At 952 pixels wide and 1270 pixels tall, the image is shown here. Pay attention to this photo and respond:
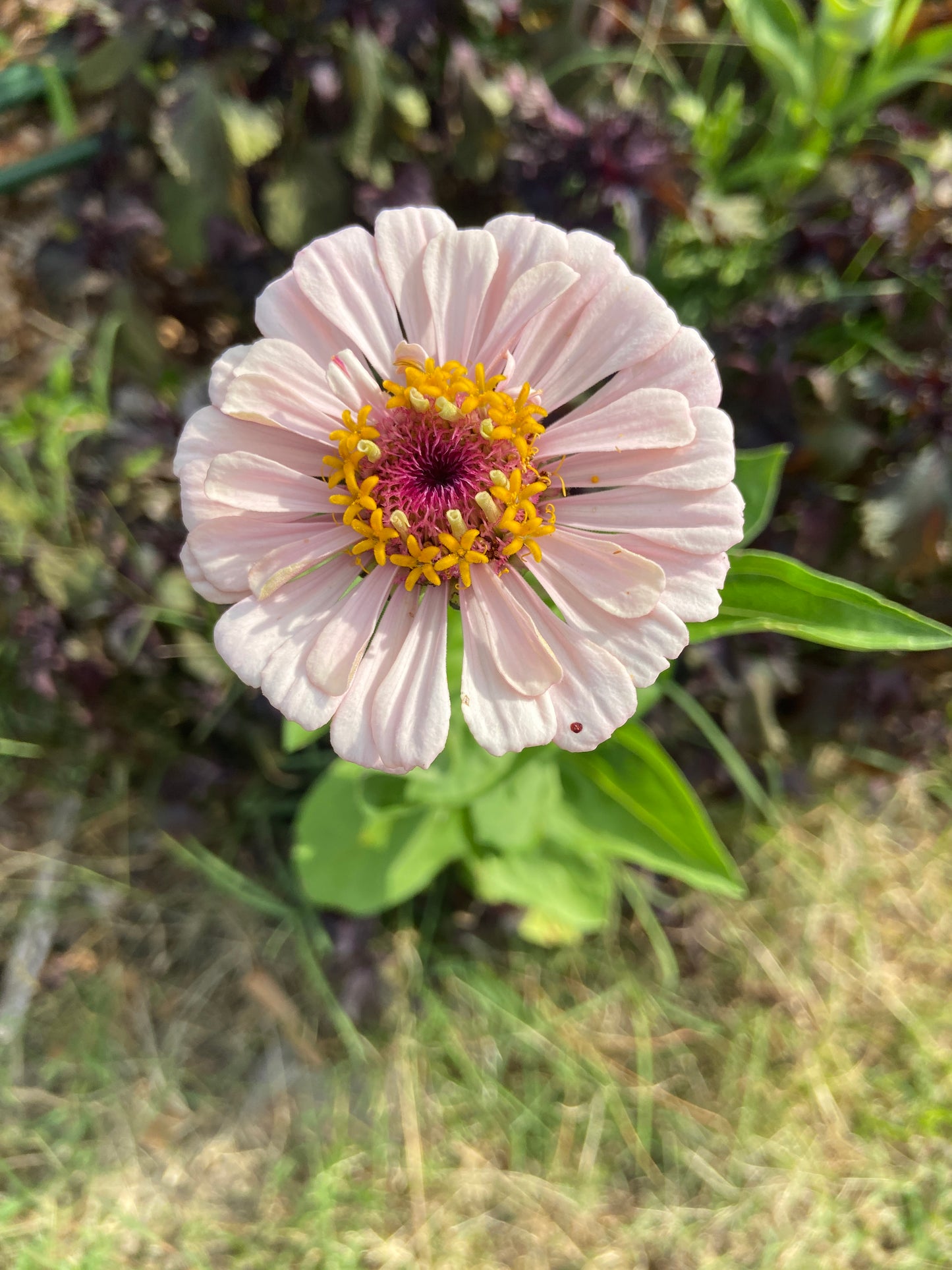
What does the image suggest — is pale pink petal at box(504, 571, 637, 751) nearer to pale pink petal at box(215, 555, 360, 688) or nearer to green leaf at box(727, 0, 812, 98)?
pale pink petal at box(215, 555, 360, 688)

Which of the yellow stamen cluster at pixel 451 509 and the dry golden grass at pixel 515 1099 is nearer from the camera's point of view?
the yellow stamen cluster at pixel 451 509

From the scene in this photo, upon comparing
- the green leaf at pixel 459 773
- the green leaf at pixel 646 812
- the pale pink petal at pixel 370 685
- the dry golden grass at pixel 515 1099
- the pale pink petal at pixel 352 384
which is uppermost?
the pale pink petal at pixel 352 384

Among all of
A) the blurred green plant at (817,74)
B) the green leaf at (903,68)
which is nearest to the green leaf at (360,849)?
the blurred green plant at (817,74)

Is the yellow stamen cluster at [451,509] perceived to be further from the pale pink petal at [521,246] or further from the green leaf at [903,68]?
the green leaf at [903,68]

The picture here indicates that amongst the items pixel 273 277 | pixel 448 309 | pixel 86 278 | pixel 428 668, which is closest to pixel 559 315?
pixel 448 309

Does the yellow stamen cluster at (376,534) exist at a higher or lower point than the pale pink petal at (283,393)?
lower

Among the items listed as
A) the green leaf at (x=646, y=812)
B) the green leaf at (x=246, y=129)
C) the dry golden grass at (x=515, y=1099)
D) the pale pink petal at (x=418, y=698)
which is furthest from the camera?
the dry golden grass at (x=515, y=1099)
